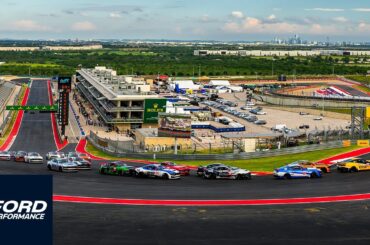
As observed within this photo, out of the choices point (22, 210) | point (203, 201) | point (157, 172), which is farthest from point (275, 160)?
point (22, 210)

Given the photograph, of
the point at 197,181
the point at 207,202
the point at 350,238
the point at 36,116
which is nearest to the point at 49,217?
the point at 350,238

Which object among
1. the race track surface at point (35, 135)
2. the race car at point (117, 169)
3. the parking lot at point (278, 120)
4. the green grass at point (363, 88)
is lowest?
the race track surface at point (35, 135)

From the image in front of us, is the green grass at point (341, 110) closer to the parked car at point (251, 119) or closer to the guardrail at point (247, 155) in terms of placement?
the parked car at point (251, 119)

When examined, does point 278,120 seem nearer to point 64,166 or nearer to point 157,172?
point 64,166

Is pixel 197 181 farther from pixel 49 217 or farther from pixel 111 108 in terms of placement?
pixel 111 108

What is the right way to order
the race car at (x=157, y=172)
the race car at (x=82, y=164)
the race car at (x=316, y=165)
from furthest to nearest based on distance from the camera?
the race car at (x=82, y=164), the race car at (x=316, y=165), the race car at (x=157, y=172)

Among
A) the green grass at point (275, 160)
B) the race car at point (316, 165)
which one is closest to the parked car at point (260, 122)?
the green grass at point (275, 160)

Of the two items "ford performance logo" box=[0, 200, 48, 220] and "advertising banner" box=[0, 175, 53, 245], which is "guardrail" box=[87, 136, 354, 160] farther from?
"ford performance logo" box=[0, 200, 48, 220]
